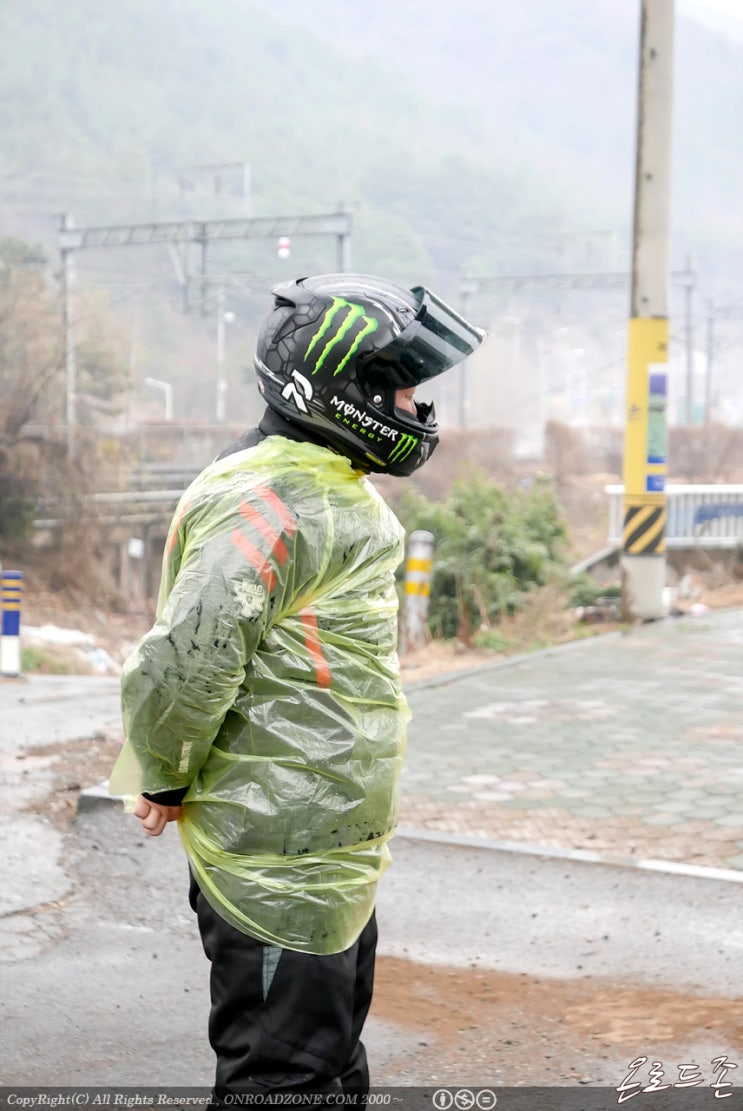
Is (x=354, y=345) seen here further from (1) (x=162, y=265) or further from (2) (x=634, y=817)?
(1) (x=162, y=265)

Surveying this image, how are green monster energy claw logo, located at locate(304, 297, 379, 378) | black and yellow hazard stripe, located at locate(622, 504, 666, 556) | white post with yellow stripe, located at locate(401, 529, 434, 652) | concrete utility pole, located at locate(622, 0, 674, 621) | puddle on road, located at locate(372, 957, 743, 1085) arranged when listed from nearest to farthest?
green monster energy claw logo, located at locate(304, 297, 379, 378) < puddle on road, located at locate(372, 957, 743, 1085) < concrete utility pole, located at locate(622, 0, 674, 621) < black and yellow hazard stripe, located at locate(622, 504, 666, 556) < white post with yellow stripe, located at locate(401, 529, 434, 652)

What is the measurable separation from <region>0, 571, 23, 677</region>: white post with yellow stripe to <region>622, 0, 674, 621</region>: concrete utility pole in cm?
537

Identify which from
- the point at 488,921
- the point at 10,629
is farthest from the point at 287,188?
the point at 488,921

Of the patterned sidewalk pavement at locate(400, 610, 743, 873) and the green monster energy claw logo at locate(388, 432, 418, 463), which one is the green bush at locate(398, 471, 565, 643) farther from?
the green monster energy claw logo at locate(388, 432, 418, 463)

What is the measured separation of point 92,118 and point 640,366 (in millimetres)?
138169

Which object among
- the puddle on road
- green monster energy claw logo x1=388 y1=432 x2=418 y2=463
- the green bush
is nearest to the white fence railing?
the green bush

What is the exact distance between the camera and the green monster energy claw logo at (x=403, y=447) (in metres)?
2.71

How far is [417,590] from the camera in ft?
40.3

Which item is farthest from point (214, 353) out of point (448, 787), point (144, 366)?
point (448, 787)

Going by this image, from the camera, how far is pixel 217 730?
2.49 metres

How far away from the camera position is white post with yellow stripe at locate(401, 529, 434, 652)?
12000mm

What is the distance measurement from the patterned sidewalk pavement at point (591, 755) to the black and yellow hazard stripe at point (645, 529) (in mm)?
1623

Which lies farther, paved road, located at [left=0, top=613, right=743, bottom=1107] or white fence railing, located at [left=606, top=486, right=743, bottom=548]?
white fence railing, located at [left=606, top=486, right=743, bottom=548]

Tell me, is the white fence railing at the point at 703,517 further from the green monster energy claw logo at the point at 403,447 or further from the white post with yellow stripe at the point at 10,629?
the green monster energy claw logo at the point at 403,447
